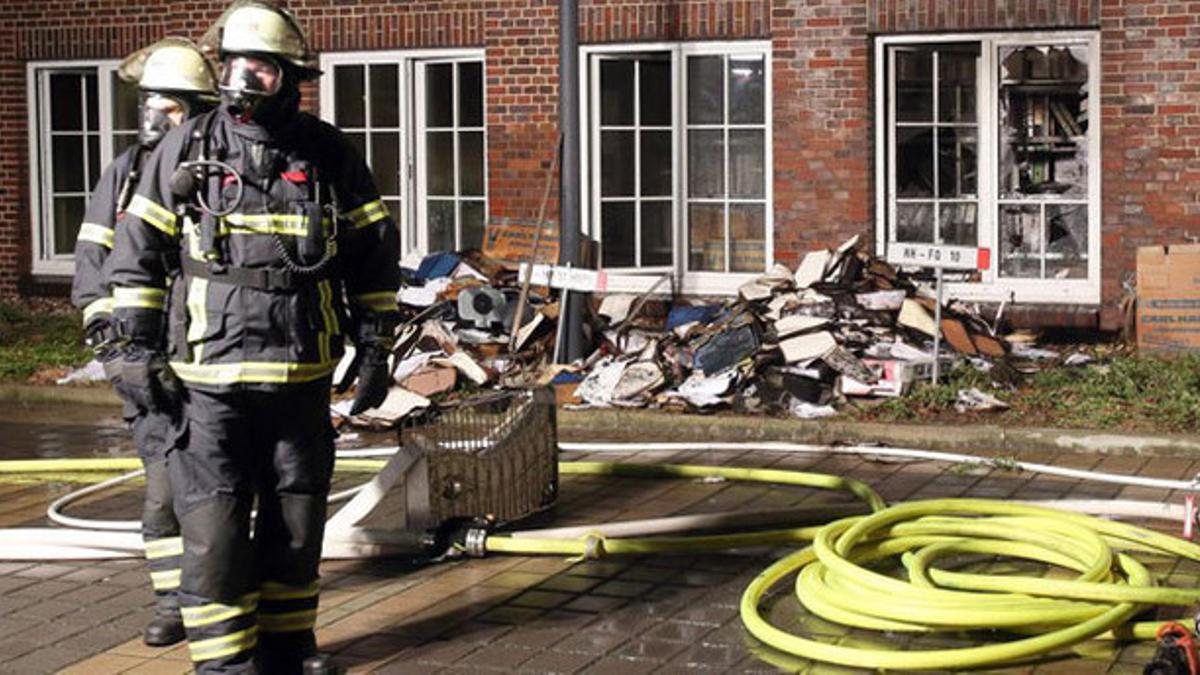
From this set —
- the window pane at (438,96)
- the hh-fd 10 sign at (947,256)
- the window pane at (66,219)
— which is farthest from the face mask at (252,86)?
the window pane at (66,219)

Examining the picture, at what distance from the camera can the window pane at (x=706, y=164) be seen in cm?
1544

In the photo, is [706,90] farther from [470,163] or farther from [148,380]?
[148,380]

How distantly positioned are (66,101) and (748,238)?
6.79 meters

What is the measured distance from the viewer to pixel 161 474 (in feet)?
23.3

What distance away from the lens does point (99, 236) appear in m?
7.04

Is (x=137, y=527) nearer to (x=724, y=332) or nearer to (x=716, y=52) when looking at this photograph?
(x=724, y=332)

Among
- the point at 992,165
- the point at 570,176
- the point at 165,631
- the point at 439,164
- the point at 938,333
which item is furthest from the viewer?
the point at 439,164

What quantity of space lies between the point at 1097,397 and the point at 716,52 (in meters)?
4.83

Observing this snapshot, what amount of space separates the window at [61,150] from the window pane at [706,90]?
552 cm

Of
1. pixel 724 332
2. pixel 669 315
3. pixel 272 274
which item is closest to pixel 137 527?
pixel 272 274

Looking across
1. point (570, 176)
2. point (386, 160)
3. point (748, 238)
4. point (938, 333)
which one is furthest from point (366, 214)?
point (386, 160)

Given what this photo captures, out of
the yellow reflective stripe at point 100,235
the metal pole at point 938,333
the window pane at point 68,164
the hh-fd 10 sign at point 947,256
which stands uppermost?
the window pane at point 68,164

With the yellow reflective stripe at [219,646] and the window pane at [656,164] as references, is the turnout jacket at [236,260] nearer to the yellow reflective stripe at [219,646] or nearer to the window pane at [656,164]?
the yellow reflective stripe at [219,646]

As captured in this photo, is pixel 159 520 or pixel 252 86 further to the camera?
pixel 159 520
